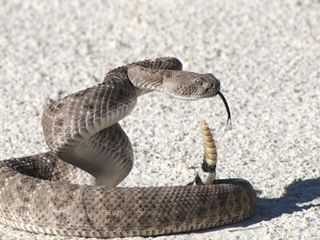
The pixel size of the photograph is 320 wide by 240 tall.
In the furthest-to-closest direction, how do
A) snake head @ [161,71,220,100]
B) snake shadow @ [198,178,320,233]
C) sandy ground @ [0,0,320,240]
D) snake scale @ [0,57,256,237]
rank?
sandy ground @ [0,0,320,240], snake head @ [161,71,220,100], snake shadow @ [198,178,320,233], snake scale @ [0,57,256,237]

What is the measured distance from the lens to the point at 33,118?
1009 centimetres

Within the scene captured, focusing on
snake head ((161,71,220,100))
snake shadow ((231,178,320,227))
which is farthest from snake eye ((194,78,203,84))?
snake shadow ((231,178,320,227))

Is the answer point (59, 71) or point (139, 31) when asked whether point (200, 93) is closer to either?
point (59, 71)

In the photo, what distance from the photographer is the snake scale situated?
7172 millimetres

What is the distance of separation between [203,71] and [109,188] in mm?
4265

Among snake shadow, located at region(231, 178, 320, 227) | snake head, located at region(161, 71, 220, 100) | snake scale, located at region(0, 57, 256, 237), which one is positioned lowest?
snake shadow, located at region(231, 178, 320, 227)

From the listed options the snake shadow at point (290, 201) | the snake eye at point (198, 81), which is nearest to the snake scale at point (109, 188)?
the snake eye at point (198, 81)

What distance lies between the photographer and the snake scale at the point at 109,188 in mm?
7172

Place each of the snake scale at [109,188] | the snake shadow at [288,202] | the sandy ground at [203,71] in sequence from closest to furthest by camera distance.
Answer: the snake scale at [109,188]
the snake shadow at [288,202]
the sandy ground at [203,71]

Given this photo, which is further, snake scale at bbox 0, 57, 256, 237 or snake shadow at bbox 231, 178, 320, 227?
snake shadow at bbox 231, 178, 320, 227

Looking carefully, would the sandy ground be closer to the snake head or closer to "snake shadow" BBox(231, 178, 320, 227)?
"snake shadow" BBox(231, 178, 320, 227)

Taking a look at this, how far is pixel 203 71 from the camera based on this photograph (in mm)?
11359

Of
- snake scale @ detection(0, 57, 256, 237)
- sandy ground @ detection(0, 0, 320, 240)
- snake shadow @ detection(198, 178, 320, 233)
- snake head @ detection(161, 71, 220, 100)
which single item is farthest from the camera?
sandy ground @ detection(0, 0, 320, 240)

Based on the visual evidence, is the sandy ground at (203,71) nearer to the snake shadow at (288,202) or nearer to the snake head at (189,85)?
the snake shadow at (288,202)
